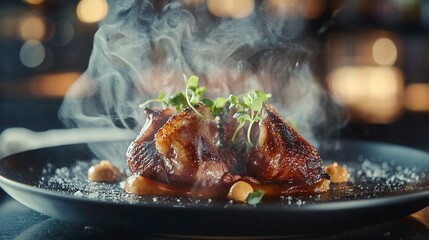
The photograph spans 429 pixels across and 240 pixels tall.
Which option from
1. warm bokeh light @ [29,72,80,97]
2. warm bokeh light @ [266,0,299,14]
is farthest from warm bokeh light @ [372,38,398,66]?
warm bokeh light @ [29,72,80,97]

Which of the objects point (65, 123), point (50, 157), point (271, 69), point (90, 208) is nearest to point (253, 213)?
point (90, 208)

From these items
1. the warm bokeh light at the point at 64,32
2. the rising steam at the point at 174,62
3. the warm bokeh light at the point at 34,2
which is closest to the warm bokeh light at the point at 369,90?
the rising steam at the point at 174,62

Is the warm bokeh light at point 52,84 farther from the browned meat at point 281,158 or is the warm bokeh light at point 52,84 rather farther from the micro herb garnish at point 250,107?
the browned meat at point 281,158

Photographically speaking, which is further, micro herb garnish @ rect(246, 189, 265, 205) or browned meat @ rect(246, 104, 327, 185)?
browned meat @ rect(246, 104, 327, 185)

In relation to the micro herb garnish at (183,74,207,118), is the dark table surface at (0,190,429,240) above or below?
below

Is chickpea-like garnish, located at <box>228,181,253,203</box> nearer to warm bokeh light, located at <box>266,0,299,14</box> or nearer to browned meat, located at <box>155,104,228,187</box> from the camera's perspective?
browned meat, located at <box>155,104,228,187</box>

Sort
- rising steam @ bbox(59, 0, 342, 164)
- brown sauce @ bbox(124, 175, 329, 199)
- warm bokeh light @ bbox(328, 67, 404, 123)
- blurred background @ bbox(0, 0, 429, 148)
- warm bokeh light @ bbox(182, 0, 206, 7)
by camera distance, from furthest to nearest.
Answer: warm bokeh light @ bbox(328, 67, 404, 123)
blurred background @ bbox(0, 0, 429, 148)
warm bokeh light @ bbox(182, 0, 206, 7)
rising steam @ bbox(59, 0, 342, 164)
brown sauce @ bbox(124, 175, 329, 199)
